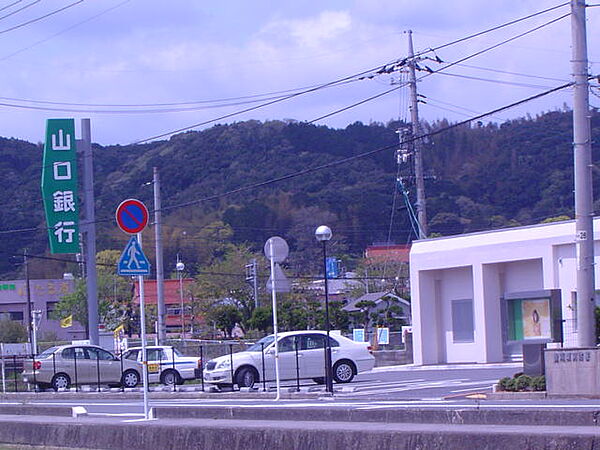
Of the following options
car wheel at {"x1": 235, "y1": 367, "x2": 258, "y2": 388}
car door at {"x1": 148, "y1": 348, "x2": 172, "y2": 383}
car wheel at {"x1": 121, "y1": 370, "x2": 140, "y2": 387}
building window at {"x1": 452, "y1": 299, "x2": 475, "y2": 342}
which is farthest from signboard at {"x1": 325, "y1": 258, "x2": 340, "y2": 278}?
car wheel at {"x1": 235, "y1": 367, "x2": 258, "y2": 388}

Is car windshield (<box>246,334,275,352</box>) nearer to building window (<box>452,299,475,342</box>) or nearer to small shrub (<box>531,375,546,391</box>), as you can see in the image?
small shrub (<box>531,375,546,391</box>)

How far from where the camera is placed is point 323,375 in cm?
2739

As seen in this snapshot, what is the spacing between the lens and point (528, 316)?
96.1ft

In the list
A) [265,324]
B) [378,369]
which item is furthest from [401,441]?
[265,324]

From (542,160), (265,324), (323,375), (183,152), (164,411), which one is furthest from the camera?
(183,152)

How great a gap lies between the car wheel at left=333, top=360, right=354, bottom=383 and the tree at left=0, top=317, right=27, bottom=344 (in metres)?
40.2

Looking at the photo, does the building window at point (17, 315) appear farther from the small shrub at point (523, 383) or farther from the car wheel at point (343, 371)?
the small shrub at point (523, 383)

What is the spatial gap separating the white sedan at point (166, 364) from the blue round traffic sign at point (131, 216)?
1870 centimetres

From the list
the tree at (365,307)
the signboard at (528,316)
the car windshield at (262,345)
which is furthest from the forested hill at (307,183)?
the car windshield at (262,345)

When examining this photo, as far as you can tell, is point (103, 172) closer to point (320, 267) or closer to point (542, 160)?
point (320, 267)

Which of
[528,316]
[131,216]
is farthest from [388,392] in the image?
[131,216]

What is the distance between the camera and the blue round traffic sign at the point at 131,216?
15.6 metres

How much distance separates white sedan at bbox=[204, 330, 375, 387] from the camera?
2673 centimetres

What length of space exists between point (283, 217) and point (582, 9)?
67.9 m
